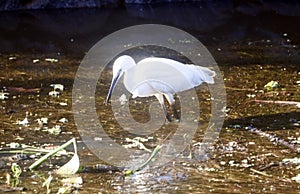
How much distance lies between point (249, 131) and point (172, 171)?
2.92 ft

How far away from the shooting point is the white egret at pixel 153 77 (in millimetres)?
5047

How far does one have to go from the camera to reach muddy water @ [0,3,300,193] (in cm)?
401

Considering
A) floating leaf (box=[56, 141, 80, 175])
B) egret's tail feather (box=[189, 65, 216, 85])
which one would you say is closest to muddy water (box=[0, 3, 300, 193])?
floating leaf (box=[56, 141, 80, 175])

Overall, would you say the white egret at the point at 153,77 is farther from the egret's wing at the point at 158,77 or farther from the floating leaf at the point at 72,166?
the floating leaf at the point at 72,166

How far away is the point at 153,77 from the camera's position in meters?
5.05

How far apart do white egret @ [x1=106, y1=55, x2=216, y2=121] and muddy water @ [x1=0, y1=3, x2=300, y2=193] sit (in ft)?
0.83

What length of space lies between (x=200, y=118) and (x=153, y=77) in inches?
18.3

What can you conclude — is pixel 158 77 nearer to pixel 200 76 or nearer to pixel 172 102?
pixel 172 102

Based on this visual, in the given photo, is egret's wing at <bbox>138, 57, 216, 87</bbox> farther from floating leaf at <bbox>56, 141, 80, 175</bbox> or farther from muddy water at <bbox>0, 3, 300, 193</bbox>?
floating leaf at <bbox>56, 141, 80, 175</bbox>

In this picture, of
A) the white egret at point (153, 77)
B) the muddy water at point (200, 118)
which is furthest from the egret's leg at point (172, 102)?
the muddy water at point (200, 118)

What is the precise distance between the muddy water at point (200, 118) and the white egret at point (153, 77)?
0.25 m

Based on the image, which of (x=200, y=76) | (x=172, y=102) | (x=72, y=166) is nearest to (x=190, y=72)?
(x=200, y=76)

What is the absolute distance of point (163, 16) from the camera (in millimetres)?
10055

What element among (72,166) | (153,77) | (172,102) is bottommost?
Answer: (72,166)
